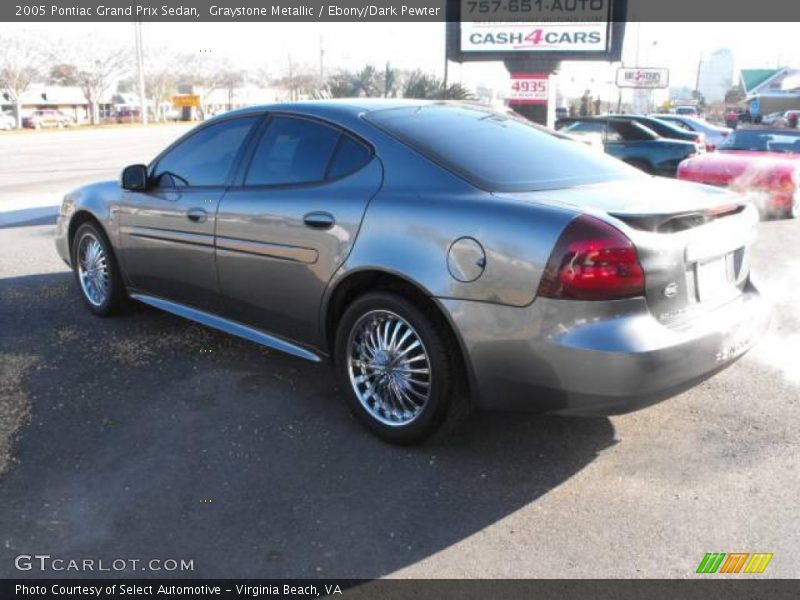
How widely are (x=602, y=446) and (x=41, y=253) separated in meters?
6.53

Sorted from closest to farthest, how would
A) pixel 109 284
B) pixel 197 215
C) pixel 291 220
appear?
pixel 291 220 < pixel 197 215 < pixel 109 284

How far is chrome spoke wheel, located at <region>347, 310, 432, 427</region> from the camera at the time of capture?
133 inches

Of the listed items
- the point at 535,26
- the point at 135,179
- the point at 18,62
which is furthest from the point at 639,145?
the point at 18,62

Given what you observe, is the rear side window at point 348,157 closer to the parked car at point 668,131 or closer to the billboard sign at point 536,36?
the parked car at point 668,131

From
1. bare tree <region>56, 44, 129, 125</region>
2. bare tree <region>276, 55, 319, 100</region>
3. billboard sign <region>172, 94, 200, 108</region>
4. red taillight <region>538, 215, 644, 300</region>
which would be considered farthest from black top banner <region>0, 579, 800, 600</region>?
billboard sign <region>172, 94, 200, 108</region>

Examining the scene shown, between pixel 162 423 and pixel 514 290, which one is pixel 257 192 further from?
pixel 514 290

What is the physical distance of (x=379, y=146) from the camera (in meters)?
3.59

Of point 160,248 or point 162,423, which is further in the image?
point 160,248

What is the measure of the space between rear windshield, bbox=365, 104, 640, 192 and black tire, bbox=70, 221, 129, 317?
8.03ft

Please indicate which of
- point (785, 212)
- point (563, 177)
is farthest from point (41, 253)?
point (785, 212)

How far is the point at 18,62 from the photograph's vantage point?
60.8 metres

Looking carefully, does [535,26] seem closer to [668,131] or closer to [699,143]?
[668,131]

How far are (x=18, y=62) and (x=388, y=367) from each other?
Answer: 68.5 m

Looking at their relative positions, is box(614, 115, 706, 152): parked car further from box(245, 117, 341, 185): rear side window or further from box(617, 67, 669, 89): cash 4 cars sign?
box(245, 117, 341, 185): rear side window
